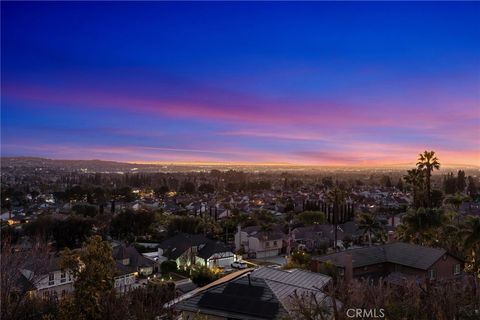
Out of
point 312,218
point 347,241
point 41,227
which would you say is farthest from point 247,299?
point 312,218

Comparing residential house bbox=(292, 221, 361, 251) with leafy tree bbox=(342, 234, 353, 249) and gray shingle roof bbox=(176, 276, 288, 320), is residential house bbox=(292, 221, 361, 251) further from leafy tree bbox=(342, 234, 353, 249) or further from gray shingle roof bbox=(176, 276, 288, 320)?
gray shingle roof bbox=(176, 276, 288, 320)

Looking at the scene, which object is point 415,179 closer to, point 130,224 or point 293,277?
point 293,277

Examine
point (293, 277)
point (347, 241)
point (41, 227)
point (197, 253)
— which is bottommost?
point (197, 253)

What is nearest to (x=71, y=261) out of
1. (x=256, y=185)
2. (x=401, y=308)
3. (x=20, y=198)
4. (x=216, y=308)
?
(x=216, y=308)

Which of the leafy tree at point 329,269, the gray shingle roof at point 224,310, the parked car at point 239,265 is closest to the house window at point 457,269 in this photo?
the leafy tree at point 329,269

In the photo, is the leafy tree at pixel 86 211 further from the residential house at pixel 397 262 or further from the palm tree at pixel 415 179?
the residential house at pixel 397 262

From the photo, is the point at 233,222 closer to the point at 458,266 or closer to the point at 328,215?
the point at 328,215
